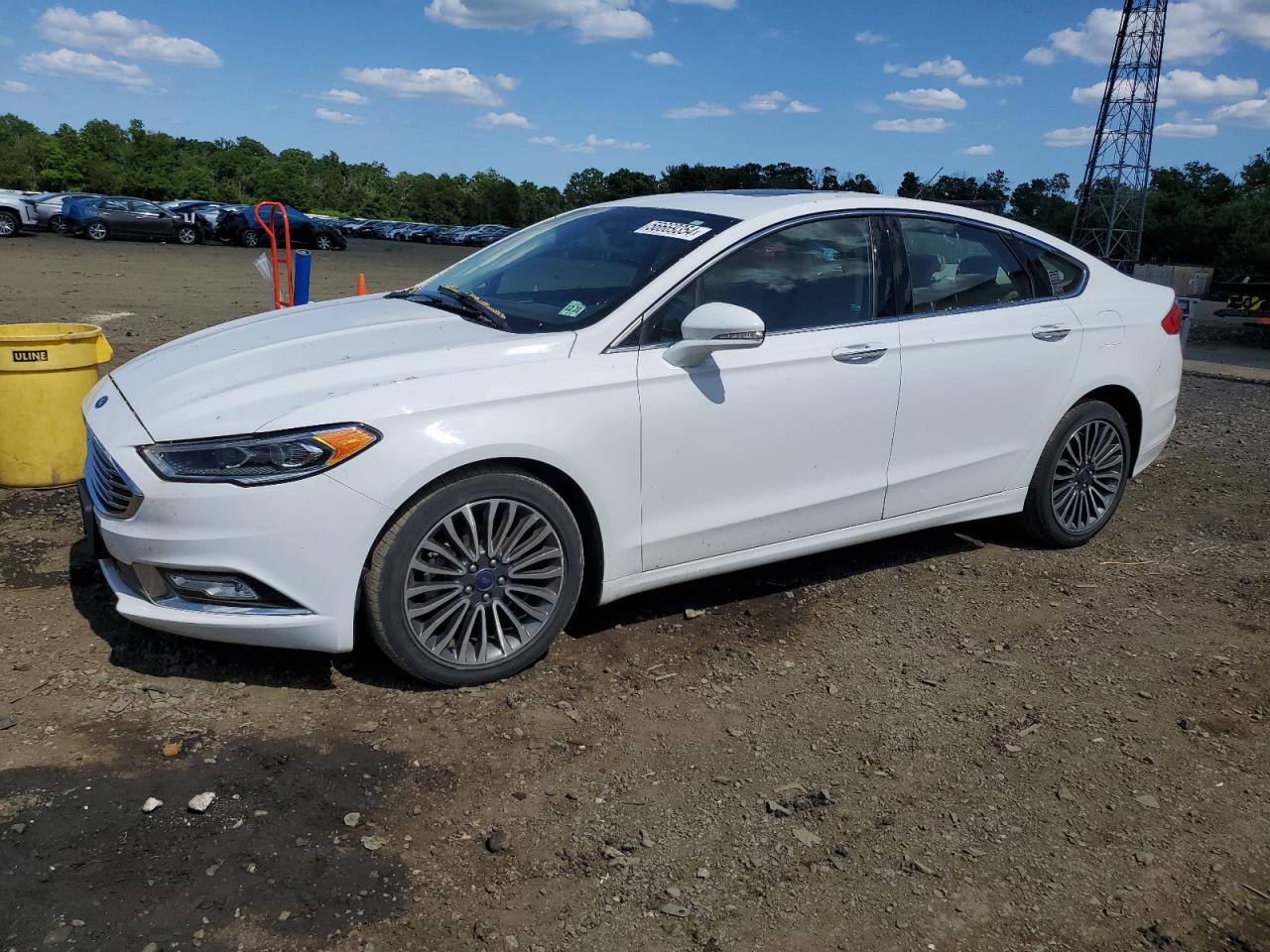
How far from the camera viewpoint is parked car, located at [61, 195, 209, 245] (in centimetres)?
3316

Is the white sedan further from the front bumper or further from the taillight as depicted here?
the taillight

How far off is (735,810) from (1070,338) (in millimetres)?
3126

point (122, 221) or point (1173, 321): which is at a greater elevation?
point (122, 221)

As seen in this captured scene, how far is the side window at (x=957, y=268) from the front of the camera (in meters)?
4.64

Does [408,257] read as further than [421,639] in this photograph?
Yes

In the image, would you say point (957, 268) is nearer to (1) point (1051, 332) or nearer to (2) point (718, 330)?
(1) point (1051, 332)

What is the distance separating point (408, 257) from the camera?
36.8 m

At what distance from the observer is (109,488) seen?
11.7ft

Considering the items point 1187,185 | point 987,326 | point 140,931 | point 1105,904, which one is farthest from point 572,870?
point 1187,185

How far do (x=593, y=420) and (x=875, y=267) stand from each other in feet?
5.19

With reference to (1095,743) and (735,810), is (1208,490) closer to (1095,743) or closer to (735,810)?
(1095,743)

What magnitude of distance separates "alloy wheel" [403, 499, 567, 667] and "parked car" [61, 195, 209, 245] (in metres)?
34.6

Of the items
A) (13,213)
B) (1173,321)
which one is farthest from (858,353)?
(13,213)

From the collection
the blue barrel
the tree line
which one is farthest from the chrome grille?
the tree line
